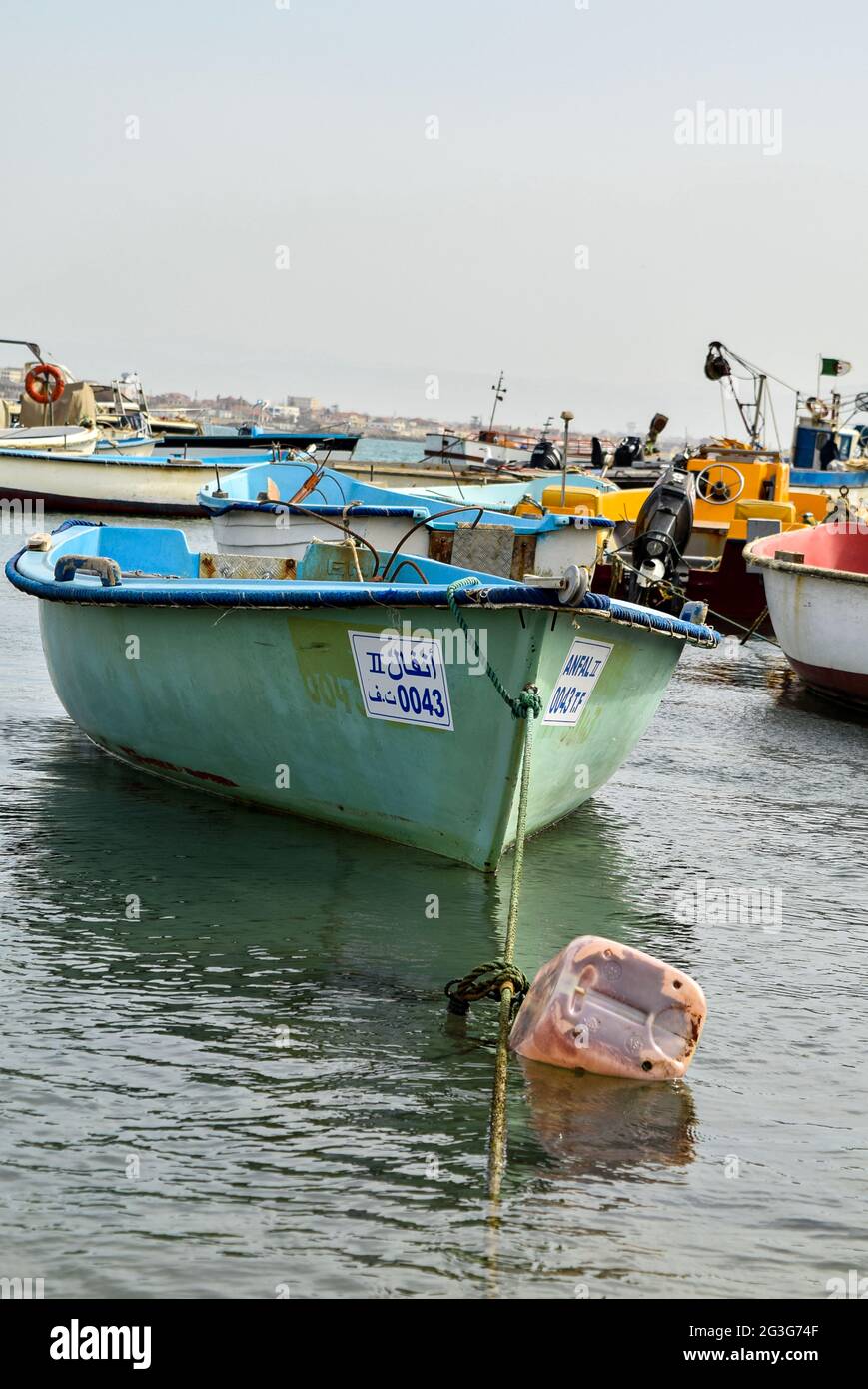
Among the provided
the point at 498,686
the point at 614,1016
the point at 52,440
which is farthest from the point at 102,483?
the point at 614,1016

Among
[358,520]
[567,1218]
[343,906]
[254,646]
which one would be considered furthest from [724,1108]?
[358,520]

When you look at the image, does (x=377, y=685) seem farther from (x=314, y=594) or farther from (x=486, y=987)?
(x=486, y=987)

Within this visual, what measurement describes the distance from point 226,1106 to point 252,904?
250 centimetres

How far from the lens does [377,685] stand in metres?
8.44

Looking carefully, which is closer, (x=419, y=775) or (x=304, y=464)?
(x=419, y=775)

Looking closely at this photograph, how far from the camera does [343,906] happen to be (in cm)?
798

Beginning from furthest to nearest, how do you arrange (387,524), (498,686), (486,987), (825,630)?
(825,630) → (387,524) → (498,686) → (486,987)

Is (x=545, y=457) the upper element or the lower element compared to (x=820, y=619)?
upper

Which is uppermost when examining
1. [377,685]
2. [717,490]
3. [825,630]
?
[717,490]

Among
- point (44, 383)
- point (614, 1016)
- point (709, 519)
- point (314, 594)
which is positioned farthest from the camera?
point (44, 383)

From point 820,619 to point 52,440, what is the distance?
27.3 meters

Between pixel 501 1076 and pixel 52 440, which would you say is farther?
pixel 52 440

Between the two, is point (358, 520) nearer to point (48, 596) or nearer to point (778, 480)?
point (48, 596)

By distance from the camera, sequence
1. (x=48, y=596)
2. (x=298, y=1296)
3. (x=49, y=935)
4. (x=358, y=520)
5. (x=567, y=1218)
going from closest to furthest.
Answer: (x=298, y=1296), (x=567, y=1218), (x=49, y=935), (x=48, y=596), (x=358, y=520)
